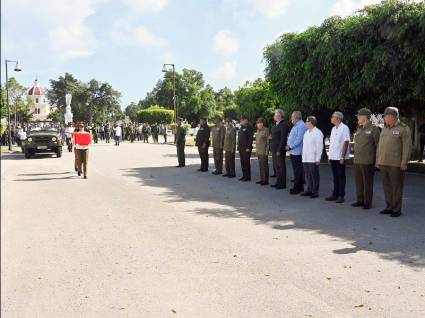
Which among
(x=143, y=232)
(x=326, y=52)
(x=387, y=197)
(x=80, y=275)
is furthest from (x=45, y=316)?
(x=326, y=52)

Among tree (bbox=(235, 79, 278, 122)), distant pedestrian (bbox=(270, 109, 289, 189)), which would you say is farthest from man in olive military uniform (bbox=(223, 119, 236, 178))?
tree (bbox=(235, 79, 278, 122))

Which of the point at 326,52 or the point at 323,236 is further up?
the point at 326,52

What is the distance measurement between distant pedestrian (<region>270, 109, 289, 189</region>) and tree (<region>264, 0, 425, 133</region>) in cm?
380

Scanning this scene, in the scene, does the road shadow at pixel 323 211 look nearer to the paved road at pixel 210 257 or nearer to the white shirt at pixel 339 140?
the paved road at pixel 210 257

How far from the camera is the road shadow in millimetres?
6727

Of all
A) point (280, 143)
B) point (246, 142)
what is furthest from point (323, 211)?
point (246, 142)

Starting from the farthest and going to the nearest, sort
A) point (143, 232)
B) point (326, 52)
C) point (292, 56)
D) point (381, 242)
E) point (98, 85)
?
point (98, 85)
point (292, 56)
point (326, 52)
point (143, 232)
point (381, 242)

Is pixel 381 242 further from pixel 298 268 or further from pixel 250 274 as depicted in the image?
pixel 250 274

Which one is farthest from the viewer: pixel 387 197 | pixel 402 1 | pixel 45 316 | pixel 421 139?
pixel 421 139

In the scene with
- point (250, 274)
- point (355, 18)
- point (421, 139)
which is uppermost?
point (355, 18)

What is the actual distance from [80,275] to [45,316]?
1.23 metres

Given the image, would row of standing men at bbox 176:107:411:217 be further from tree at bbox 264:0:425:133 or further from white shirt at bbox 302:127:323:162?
tree at bbox 264:0:425:133

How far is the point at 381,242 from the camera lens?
22.4ft

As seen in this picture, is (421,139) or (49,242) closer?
(49,242)
